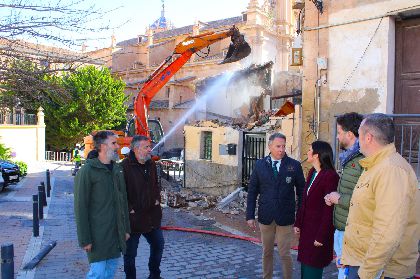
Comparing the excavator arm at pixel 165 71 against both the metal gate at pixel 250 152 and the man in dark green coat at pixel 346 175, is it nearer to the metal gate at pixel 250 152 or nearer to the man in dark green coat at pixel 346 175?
the metal gate at pixel 250 152

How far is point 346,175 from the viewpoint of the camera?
3707mm

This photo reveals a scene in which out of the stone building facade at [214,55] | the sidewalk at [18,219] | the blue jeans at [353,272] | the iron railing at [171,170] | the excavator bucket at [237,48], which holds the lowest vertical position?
the sidewalk at [18,219]

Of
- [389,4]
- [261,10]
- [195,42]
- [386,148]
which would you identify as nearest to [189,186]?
[195,42]

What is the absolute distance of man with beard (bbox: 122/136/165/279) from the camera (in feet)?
16.3

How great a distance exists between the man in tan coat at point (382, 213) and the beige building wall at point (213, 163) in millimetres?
10262

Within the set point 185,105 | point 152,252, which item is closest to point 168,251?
point 152,252

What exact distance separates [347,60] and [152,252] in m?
5.62

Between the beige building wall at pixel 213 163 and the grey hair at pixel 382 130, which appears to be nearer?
the grey hair at pixel 382 130

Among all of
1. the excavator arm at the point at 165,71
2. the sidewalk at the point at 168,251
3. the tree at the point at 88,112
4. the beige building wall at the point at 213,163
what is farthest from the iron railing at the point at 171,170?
the tree at the point at 88,112

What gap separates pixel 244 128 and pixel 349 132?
32.2ft

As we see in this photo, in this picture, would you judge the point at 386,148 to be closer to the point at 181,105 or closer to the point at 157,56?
the point at 181,105

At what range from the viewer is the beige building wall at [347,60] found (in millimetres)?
7902

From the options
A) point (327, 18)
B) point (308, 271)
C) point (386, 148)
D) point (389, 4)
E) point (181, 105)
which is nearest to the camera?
point (386, 148)

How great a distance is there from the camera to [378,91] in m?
8.02
